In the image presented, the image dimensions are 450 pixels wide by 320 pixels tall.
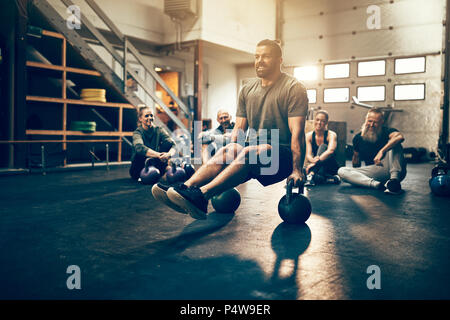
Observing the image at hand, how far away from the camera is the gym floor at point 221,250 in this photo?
Answer: 5.98 feet

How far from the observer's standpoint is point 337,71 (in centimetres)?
1157

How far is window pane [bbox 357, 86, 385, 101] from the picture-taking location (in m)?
11.0

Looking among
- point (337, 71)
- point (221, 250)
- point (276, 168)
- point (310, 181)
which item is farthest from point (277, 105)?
point (337, 71)

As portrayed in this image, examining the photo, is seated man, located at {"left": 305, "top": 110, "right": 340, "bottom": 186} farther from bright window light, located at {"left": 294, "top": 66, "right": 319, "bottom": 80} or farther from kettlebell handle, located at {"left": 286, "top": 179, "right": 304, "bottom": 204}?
bright window light, located at {"left": 294, "top": 66, "right": 319, "bottom": 80}

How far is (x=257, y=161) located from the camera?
2.88m

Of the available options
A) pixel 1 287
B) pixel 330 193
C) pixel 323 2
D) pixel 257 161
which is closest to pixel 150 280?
pixel 1 287

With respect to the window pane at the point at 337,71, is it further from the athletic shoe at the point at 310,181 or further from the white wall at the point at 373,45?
the athletic shoe at the point at 310,181

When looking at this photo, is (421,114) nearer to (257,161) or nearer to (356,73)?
(356,73)

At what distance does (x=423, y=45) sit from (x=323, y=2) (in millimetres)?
3110

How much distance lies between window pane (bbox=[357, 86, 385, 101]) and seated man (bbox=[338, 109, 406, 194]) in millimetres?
5985

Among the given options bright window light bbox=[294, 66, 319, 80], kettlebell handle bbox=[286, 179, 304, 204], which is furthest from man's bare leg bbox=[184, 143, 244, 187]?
bright window light bbox=[294, 66, 319, 80]

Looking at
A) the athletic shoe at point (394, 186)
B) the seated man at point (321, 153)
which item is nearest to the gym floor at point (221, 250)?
the athletic shoe at point (394, 186)

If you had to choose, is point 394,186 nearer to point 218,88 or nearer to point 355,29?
point 355,29
